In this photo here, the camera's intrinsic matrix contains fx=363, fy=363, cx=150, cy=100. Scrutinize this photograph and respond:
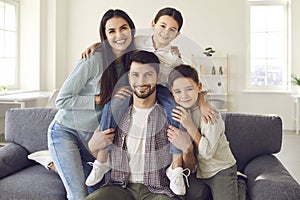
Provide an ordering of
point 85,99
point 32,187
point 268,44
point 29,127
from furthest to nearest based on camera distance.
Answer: point 268,44
point 29,127
point 32,187
point 85,99

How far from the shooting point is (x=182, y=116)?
1633 millimetres

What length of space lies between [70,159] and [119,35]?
65cm

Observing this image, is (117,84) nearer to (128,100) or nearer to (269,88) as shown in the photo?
(128,100)

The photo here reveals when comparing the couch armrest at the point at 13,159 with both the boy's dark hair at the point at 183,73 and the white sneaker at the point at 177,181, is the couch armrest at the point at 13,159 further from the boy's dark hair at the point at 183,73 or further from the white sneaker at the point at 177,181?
the boy's dark hair at the point at 183,73

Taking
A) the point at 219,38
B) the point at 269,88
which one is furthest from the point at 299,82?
the point at 219,38

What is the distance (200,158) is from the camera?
175 centimetres

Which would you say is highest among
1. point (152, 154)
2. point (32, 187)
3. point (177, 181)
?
point (152, 154)

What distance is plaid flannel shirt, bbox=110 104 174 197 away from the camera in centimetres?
168

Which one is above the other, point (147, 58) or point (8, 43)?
point (8, 43)

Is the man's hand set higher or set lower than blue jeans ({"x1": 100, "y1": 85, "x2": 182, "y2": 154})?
lower

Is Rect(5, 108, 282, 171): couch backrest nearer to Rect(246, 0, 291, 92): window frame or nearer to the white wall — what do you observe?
the white wall

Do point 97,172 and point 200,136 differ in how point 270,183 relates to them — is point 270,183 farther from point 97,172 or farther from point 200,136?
point 97,172

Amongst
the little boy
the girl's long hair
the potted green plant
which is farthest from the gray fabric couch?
the potted green plant

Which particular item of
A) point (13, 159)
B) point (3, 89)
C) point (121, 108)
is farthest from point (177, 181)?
point (3, 89)
